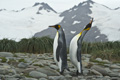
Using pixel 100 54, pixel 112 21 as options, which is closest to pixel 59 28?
pixel 100 54

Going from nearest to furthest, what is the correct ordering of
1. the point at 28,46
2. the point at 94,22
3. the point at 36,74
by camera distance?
the point at 36,74, the point at 28,46, the point at 94,22

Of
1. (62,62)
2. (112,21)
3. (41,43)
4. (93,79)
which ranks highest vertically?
(112,21)

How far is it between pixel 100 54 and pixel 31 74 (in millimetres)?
4401

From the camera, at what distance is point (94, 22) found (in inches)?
2628

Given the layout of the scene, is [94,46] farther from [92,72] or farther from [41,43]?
[92,72]

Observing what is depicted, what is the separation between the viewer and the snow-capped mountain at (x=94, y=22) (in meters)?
55.3

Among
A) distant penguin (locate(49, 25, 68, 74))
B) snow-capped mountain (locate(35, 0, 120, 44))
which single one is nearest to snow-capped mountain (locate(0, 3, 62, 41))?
snow-capped mountain (locate(35, 0, 120, 44))

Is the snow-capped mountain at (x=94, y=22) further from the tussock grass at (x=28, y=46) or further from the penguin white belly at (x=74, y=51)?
the penguin white belly at (x=74, y=51)

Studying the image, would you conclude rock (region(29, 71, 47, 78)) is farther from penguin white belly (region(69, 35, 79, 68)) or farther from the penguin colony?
penguin white belly (region(69, 35, 79, 68))

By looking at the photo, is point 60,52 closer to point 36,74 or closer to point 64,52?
point 64,52

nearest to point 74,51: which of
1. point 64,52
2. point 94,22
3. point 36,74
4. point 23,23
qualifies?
point 64,52

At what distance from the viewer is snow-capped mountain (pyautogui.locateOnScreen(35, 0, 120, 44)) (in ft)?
181

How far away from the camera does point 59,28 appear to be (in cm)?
407

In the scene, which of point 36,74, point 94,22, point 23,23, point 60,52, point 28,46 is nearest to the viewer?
point 36,74
